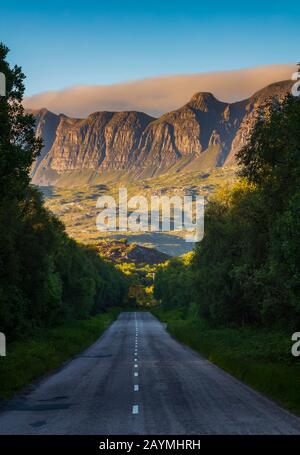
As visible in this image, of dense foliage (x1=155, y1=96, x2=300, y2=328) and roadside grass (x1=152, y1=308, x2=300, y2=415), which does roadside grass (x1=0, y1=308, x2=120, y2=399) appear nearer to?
roadside grass (x1=152, y1=308, x2=300, y2=415)

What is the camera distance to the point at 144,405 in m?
20.0

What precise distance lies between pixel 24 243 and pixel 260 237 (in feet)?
75.5

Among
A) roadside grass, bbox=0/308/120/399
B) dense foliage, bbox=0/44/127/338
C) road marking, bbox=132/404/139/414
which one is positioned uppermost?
dense foliage, bbox=0/44/127/338

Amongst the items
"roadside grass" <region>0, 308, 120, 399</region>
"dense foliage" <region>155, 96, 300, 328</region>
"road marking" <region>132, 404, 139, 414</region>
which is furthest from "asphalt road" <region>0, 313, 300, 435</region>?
"dense foliage" <region>155, 96, 300, 328</region>

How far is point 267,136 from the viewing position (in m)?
34.5

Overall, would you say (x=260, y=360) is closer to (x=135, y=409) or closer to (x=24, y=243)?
(x=135, y=409)

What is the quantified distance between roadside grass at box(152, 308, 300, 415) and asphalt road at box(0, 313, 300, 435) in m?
0.63

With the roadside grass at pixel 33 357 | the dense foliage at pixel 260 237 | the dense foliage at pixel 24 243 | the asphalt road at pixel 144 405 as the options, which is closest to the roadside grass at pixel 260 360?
the asphalt road at pixel 144 405

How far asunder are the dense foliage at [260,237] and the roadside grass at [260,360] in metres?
2.42

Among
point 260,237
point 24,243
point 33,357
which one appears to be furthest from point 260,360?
point 24,243

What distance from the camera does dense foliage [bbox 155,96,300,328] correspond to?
96.4 ft

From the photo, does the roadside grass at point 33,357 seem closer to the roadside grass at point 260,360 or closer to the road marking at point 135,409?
the road marking at point 135,409
